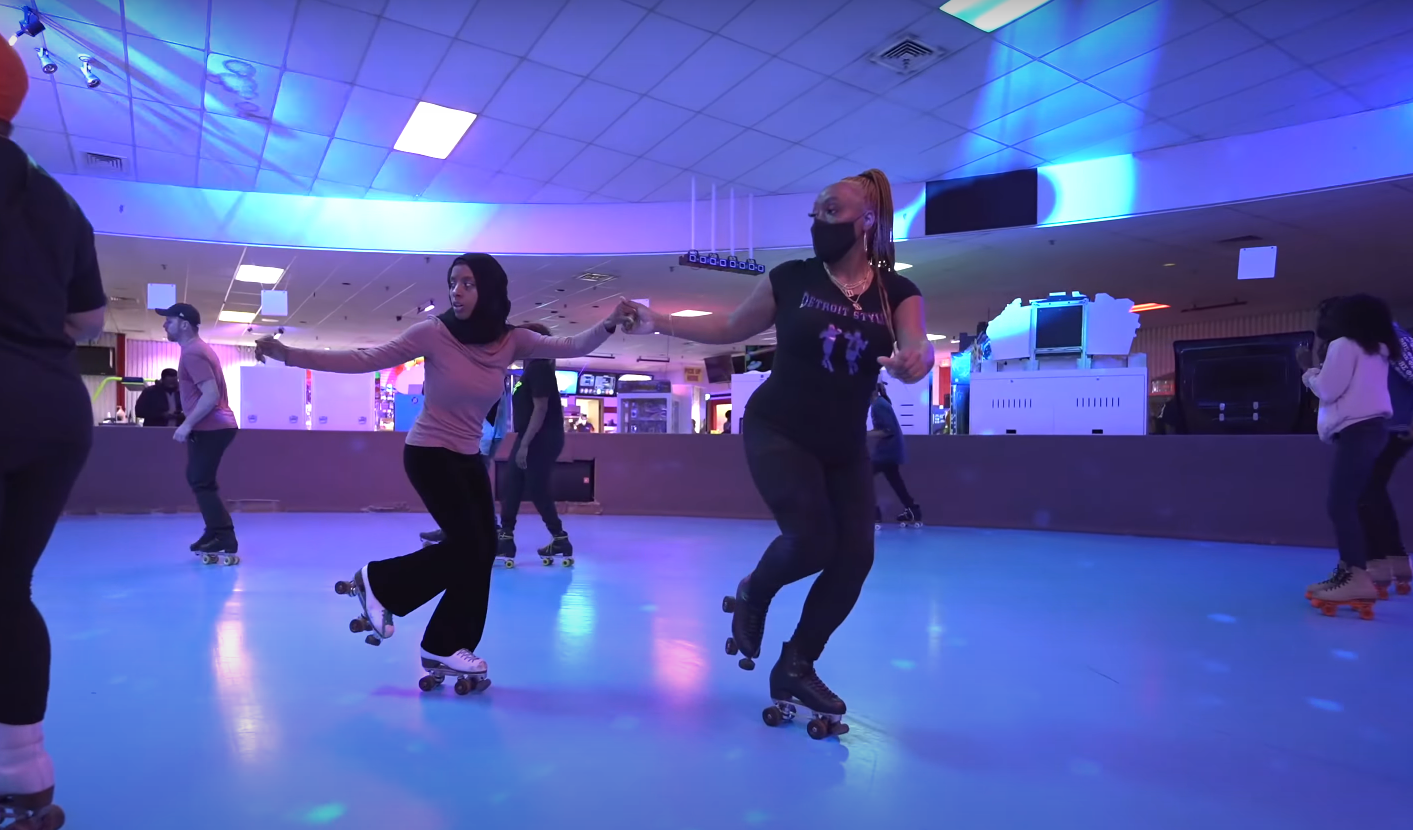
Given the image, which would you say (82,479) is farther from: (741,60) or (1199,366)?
(1199,366)

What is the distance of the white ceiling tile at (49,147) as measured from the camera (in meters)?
7.49

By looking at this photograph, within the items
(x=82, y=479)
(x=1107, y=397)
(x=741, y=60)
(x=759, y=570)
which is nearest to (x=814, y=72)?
(x=741, y=60)

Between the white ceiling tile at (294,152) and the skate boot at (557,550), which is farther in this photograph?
the white ceiling tile at (294,152)

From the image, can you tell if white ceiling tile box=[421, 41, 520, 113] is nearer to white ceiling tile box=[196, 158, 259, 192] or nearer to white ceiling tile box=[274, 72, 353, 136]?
white ceiling tile box=[274, 72, 353, 136]

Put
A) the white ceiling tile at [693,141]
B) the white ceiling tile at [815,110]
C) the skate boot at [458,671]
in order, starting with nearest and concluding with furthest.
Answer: the skate boot at [458,671], the white ceiling tile at [815,110], the white ceiling tile at [693,141]

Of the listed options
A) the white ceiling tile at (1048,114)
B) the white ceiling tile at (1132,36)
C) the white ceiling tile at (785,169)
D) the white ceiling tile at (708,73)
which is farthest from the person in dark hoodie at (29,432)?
the white ceiling tile at (785,169)

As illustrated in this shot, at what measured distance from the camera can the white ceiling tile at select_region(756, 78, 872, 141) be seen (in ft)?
21.7

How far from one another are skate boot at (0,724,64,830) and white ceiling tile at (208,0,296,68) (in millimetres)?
5537

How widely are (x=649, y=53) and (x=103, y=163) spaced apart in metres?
6.42

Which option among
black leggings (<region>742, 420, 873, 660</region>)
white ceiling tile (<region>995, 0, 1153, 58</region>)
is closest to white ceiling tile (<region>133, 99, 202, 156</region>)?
white ceiling tile (<region>995, 0, 1153, 58</region>)

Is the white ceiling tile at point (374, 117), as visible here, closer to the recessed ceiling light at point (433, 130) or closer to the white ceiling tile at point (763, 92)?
the recessed ceiling light at point (433, 130)

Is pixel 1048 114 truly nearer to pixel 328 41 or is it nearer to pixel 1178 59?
pixel 1178 59

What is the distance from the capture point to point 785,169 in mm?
8484

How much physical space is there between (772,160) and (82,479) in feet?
23.8
